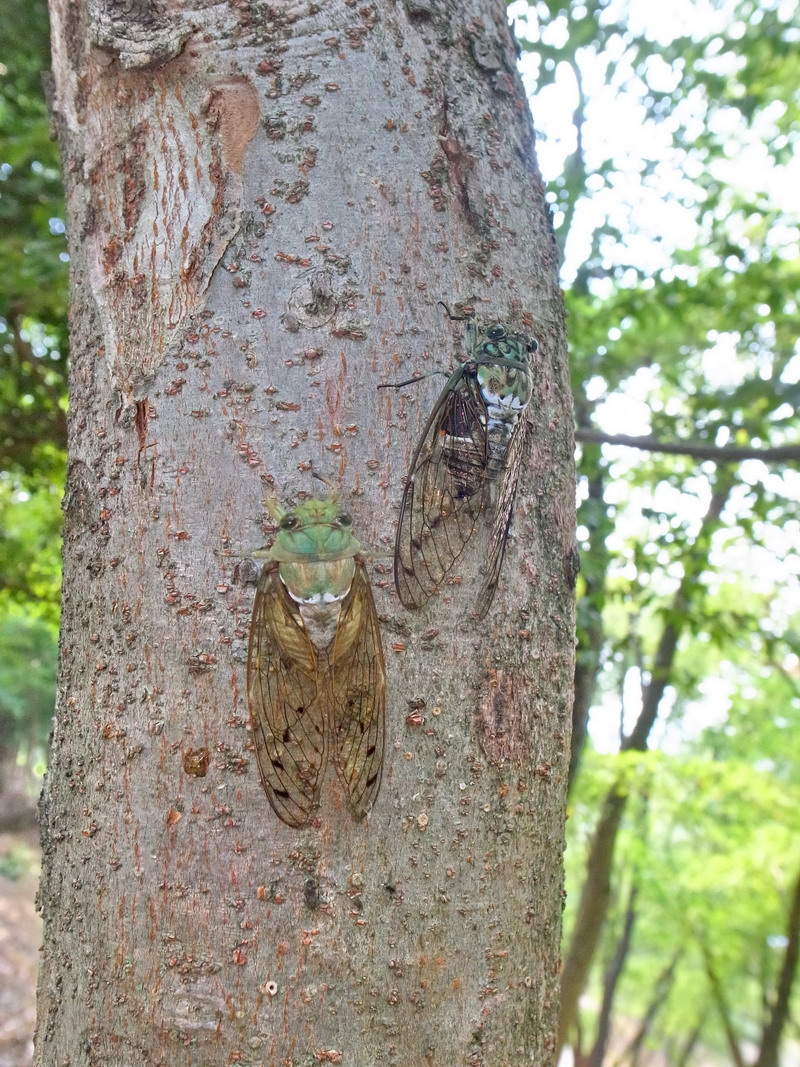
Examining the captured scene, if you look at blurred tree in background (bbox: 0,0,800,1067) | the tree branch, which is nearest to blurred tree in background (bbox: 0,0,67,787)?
blurred tree in background (bbox: 0,0,800,1067)

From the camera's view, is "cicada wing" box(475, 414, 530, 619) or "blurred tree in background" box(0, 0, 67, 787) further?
"blurred tree in background" box(0, 0, 67, 787)

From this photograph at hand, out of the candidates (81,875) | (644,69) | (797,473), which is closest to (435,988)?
(81,875)

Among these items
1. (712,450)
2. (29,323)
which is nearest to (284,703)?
(712,450)

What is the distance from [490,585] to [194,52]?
2.26 feet

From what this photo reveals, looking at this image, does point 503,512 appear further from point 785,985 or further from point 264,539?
point 785,985

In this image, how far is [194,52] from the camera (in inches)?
36.1

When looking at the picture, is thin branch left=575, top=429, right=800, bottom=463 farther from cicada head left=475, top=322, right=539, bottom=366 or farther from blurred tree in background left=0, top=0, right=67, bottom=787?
blurred tree in background left=0, top=0, right=67, bottom=787

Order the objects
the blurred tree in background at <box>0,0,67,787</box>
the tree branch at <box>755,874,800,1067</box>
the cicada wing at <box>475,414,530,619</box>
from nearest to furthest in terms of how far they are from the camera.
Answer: the cicada wing at <box>475,414,530,619</box> < the blurred tree in background at <box>0,0,67,787</box> < the tree branch at <box>755,874,800,1067</box>

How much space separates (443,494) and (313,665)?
0.22 meters

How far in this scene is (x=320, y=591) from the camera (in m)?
0.82

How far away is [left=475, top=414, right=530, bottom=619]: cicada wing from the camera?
80 cm

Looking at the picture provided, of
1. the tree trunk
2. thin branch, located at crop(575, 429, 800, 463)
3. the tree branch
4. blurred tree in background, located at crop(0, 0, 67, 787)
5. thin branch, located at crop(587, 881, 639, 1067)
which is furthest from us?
A: thin branch, located at crop(587, 881, 639, 1067)

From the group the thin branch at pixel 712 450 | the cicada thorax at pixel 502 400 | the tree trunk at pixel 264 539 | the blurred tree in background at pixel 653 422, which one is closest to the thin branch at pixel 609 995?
the blurred tree in background at pixel 653 422

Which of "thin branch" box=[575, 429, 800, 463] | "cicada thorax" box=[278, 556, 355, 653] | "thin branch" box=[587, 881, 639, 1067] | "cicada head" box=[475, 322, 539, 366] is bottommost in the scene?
"thin branch" box=[587, 881, 639, 1067]
